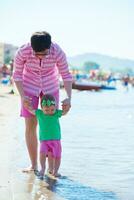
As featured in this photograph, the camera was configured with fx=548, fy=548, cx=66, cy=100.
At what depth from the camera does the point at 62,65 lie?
5.69 metres

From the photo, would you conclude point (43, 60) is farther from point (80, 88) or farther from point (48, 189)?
point (80, 88)

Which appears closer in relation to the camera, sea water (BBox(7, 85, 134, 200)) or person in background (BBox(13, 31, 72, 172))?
sea water (BBox(7, 85, 134, 200))

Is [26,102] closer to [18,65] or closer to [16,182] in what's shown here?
[18,65]

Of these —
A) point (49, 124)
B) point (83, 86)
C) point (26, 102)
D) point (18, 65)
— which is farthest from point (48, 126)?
point (83, 86)

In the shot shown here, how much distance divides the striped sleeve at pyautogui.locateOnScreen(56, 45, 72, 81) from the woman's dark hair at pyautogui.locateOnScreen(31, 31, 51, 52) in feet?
0.96

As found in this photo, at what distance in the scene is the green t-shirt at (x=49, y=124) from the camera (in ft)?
18.3

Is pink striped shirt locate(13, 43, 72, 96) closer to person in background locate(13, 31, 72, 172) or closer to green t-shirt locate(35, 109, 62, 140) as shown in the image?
person in background locate(13, 31, 72, 172)

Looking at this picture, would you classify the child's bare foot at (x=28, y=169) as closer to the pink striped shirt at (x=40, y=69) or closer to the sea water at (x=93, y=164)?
the sea water at (x=93, y=164)

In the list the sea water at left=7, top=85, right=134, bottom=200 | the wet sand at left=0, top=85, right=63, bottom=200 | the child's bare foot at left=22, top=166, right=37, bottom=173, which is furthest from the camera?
the child's bare foot at left=22, top=166, right=37, bottom=173

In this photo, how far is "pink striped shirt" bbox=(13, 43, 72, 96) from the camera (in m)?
5.59

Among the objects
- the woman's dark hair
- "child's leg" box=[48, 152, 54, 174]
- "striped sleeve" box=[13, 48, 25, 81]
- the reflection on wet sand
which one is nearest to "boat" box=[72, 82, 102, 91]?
"child's leg" box=[48, 152, 54, 174]

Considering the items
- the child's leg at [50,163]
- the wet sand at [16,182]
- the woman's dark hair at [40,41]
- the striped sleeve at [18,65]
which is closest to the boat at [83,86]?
the wet sand at [16,182]

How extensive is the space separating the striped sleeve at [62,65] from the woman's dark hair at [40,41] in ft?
0.96

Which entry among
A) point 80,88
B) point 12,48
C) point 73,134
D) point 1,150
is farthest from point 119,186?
point 12,48
